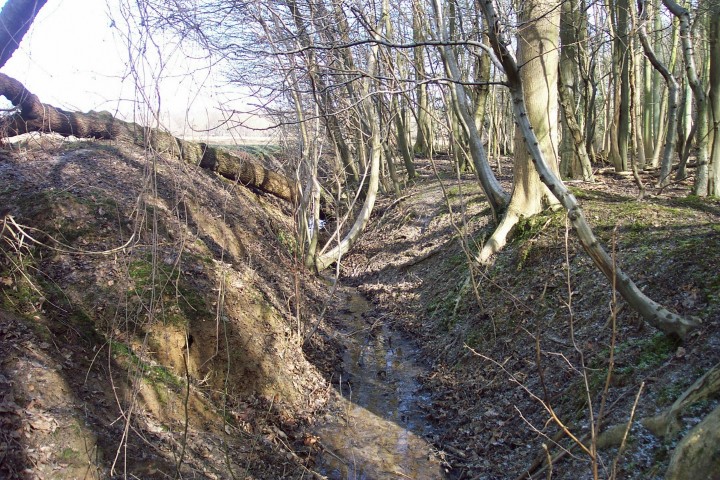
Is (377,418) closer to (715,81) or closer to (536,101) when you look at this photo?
(536,101)

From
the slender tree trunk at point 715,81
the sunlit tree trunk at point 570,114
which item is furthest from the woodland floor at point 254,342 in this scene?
the sunlit tree trunk at point 570,114

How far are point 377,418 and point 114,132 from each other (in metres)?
8.99

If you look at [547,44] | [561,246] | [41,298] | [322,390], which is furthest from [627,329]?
[41,298]

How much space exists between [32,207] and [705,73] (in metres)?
17.3

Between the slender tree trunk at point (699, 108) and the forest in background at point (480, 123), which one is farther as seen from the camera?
the slender tree trunk at point (699, 108)

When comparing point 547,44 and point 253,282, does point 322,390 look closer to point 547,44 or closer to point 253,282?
point 253,282

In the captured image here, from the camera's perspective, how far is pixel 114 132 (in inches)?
442

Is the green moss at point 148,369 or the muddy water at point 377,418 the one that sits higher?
the green moss at point 148,369

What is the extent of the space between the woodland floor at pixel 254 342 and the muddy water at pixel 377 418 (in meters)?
0.21

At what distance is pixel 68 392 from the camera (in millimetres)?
4176

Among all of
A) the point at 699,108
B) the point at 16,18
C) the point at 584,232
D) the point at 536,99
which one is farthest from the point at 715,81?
the point at 16,18

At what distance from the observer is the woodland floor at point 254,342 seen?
3908 mm

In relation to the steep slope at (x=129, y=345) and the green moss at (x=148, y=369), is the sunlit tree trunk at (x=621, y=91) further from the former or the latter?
the green moss at (x=148, y=369)

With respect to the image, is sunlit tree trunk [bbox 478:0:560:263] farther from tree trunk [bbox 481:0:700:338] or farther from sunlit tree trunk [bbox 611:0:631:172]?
sunlit tree trunk [bbox 611:0:631:172]
